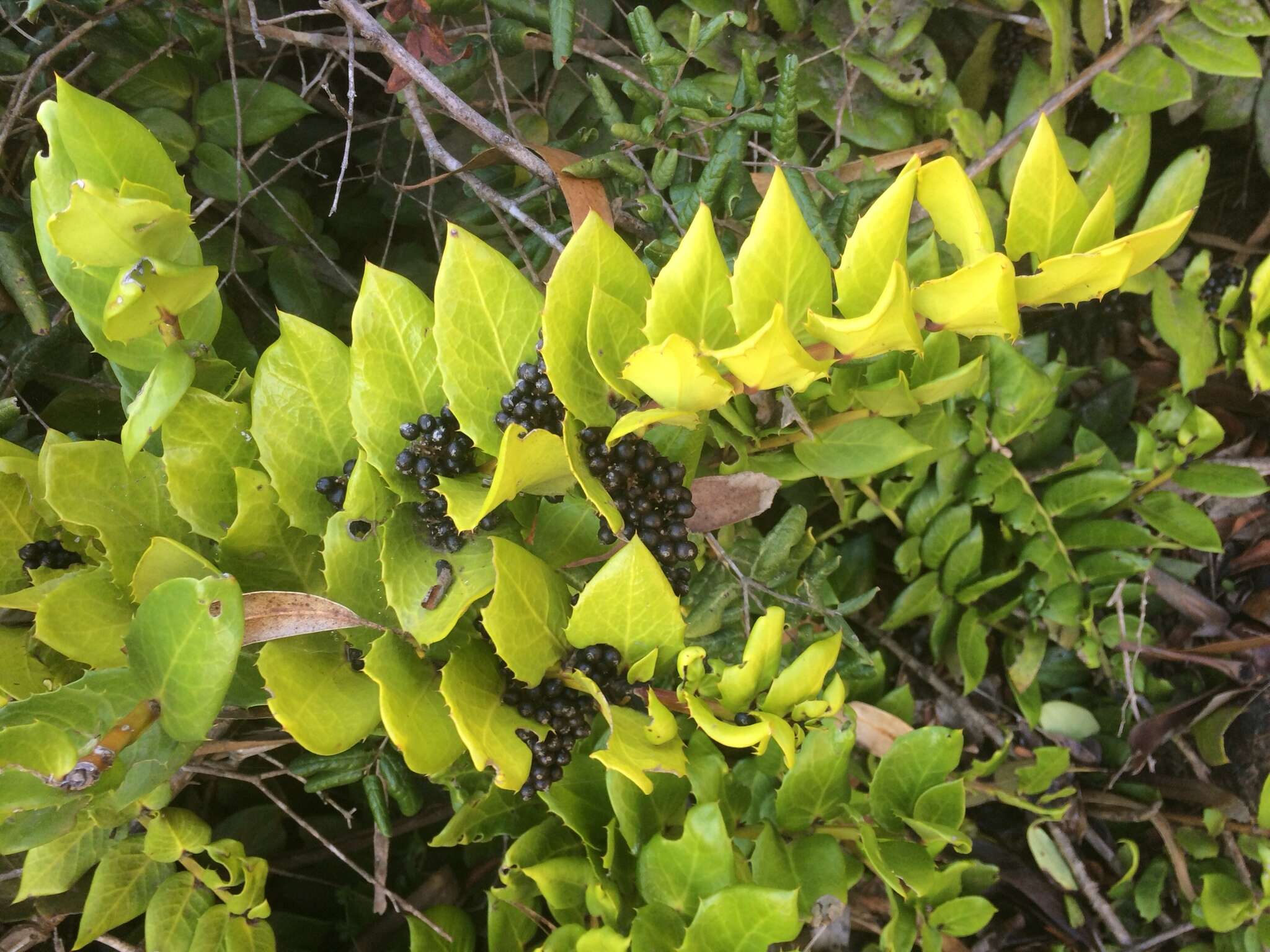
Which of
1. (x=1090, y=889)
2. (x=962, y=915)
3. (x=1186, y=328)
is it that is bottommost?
(x=1090, y=889)

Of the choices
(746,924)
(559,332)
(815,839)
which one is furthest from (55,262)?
(815,839)

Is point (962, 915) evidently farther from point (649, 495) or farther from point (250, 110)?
point (250, 110)

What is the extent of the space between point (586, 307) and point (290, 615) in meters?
0.26

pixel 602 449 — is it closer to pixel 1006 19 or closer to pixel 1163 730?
pixel 1006 19

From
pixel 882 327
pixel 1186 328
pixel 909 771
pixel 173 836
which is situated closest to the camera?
pixel 882 327

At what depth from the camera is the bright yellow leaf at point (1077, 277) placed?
43 cm

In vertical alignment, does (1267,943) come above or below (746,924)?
below

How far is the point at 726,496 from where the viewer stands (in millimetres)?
661

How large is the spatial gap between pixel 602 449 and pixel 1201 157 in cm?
88

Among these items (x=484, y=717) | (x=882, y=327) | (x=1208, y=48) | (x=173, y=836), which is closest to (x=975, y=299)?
(x=882, y=327)

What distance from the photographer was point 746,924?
2.11 feet

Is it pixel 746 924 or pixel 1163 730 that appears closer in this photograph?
pixel 746 924

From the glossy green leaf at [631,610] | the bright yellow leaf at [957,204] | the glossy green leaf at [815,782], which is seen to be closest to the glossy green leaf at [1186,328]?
the glossy green leaf at [815,782]

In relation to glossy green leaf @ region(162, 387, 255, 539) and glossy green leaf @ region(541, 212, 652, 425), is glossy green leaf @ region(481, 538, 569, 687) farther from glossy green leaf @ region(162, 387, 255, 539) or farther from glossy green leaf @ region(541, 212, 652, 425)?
glossy green leaf @ region(162, 387, 255, 539)
